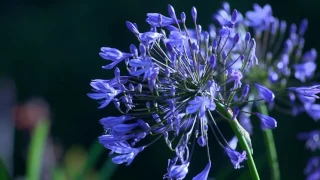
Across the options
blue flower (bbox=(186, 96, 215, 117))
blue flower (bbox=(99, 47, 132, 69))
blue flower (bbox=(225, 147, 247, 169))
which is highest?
blue flower (bbox=(99, 47, 132, 69))

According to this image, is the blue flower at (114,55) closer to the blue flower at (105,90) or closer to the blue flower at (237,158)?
the blue flower at (105,90)

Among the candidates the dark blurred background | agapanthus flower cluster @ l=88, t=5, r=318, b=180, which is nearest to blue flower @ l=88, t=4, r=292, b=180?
agapanthus flower cluster @ l=88, t=5, r=318, b=180

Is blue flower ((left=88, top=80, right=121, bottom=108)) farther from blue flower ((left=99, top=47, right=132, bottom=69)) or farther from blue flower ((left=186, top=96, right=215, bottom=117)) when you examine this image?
blue flower ((left=186, top=96, right=215, bottom=117))

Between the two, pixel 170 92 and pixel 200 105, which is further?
pixel 170 92

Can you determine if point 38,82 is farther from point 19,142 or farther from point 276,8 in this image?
point 276,8

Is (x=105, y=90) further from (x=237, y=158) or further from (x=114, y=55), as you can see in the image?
(x=237, y=158)

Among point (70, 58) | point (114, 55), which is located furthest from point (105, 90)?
point (70, 58)

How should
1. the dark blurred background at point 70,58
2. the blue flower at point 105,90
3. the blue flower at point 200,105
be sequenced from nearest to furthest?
the blue flower at point 200,105
the blue flower at point 105,90
the dark blurred background at point 70,58

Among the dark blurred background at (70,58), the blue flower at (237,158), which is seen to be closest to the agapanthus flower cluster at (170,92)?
the blue flower at (237,158)
